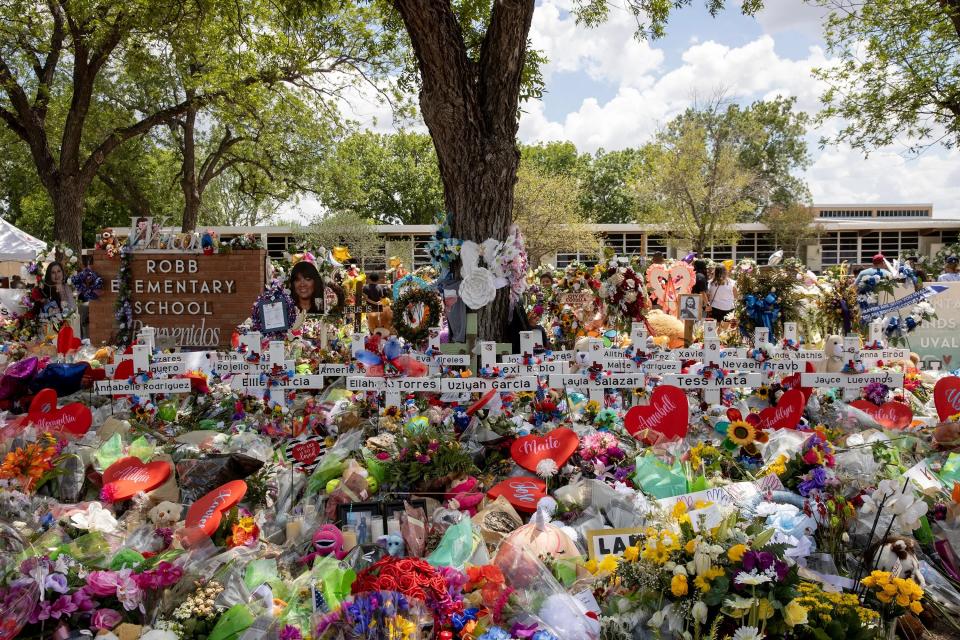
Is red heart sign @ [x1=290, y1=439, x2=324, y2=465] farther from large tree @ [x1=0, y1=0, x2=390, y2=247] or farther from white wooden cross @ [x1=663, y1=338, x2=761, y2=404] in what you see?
large tree @ [x1=0, y1=0, x2=390, y2=247]

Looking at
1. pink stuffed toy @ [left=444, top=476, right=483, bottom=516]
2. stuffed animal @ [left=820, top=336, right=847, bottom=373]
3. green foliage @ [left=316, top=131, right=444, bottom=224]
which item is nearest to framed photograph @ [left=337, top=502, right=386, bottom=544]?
pink stuffed toy @ [left=444, top=476, right=483, bottom=516]

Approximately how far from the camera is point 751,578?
258 centimetres

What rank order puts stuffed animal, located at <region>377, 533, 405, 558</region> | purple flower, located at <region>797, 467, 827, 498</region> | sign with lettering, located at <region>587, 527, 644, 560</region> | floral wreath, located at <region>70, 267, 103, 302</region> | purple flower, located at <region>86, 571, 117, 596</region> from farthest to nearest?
floral wreath, located at <region>70, 267, 103, 302</region>, purple flower, located at <region>797, 467, 827, 498</region>, stuffed animal, located at <region>377, 533, 405, 558</region>, sign with lettering, located at <region>587, 527, 644, 560</region>, purple flower, located at <region>86, 571, 117, 596</region>

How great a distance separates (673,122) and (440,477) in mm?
31358

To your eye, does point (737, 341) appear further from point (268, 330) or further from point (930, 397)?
point (268, 330)

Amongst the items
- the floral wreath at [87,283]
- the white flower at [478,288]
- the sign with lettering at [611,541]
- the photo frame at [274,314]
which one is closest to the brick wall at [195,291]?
the floral wreath at [87,283]

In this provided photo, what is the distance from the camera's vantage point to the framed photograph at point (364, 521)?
3580 millimetres

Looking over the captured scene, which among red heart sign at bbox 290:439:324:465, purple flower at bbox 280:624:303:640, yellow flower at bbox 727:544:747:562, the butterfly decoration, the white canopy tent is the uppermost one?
the white canopy tent

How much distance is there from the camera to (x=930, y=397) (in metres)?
6.38

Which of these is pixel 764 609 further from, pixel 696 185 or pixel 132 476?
pixel 696 185

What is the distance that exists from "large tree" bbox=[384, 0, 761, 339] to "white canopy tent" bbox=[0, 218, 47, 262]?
43.7ft

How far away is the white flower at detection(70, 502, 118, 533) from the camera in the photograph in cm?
375

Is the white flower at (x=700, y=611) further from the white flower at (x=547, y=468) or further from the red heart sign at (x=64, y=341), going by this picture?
the red heart sign at (x=64, y=341)

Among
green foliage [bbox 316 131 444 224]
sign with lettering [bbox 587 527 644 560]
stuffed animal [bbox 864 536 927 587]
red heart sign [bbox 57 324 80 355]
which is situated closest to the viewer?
stuffed animal [bbox 864 536 927 587]
